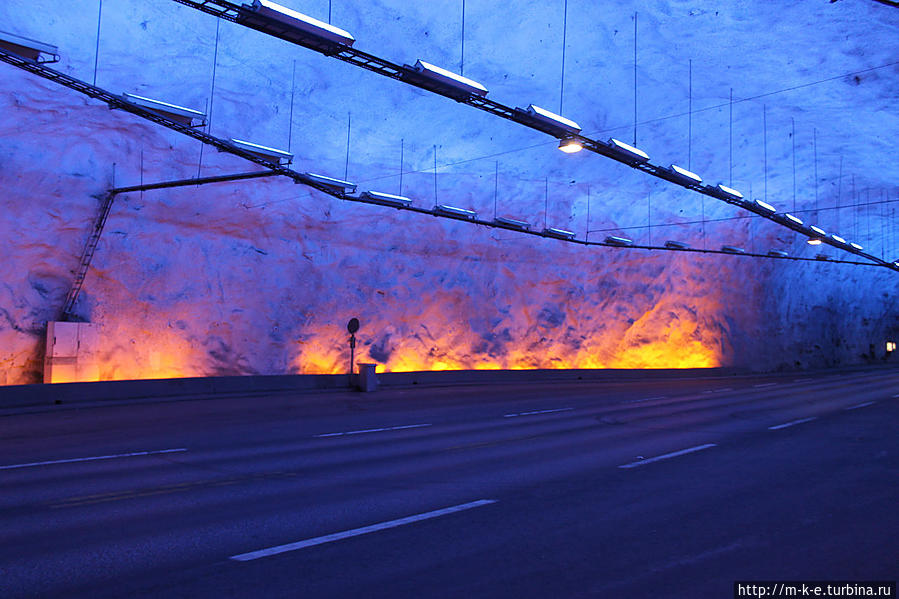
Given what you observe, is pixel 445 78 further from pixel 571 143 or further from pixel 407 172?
pixel 407 172

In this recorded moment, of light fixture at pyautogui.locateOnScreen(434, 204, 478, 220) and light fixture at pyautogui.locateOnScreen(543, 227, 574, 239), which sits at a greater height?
light fixture at pyautogui.locateOnScreen(543, 227, 574, 239)

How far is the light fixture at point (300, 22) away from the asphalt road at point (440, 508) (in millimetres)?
6347

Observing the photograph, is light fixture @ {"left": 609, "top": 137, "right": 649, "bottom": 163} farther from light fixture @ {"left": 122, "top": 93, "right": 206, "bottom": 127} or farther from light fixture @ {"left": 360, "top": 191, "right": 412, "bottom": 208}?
light fixture @ {"left": 122, "top": 93, "right": 206, "bottom": 127}

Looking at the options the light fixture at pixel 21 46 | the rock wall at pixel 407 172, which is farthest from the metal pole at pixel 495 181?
the light fixture at pixel 21 46

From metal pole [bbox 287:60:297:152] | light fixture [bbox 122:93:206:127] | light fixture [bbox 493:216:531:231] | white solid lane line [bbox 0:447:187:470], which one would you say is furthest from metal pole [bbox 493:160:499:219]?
white solid lane line [bbox 0:447:187:470]

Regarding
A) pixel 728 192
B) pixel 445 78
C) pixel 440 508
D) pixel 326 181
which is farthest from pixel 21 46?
pixel 728 192

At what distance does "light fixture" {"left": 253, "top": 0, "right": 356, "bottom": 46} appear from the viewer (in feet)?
29.0

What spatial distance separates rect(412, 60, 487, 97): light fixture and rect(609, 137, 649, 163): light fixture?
174 inches

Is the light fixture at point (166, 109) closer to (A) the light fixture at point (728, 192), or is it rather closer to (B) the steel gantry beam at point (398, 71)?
(B) the steel gantry beam at point (398, 71)

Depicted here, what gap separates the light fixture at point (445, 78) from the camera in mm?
10609

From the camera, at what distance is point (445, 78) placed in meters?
10.9

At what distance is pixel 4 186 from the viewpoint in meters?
18.9

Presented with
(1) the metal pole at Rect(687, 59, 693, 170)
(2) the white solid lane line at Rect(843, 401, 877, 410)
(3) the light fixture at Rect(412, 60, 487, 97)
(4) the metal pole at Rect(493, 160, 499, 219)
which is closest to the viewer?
(3) the light fixture at Rect(412, 60, 487, 97)

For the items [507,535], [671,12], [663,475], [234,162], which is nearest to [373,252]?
[234,162]
